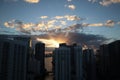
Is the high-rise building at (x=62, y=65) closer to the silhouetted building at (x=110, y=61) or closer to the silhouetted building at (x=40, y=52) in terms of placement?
the silhouetted building at (x=110, y=61)

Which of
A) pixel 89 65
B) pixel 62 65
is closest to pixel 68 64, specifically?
pixel 62 65

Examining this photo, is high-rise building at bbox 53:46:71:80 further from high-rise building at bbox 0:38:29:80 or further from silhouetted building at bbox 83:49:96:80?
high-rise building at bbox 0:38:29:80

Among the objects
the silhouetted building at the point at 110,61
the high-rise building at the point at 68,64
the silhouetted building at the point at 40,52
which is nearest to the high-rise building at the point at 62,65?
the high-rise building at the point at 68,64

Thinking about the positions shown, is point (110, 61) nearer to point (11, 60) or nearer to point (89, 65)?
point (89, 65)

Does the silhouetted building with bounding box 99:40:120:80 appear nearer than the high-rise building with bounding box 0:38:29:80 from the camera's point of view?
No

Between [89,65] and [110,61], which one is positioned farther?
[110,61]

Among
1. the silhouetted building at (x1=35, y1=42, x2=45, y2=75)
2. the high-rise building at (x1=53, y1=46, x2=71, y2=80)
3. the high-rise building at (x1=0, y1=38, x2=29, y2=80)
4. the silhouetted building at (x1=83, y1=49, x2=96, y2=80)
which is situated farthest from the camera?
the silhouetted building at (x1=35, y1=42, x2=45, y2=75)

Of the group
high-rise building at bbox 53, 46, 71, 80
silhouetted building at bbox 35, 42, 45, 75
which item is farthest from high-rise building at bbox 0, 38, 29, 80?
silhouetted building at bbox 35, 42, 45, 75

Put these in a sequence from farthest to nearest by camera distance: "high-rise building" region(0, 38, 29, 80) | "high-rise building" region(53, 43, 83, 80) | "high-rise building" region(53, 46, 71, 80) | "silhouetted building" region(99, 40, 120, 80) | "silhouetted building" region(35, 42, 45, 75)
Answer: "silhouetted building" region(35, 42, 45, 75) < "silhouetted building" region(99, 40, 120, 80) < "high-rise building" region(53, 43, 83, 80) < "high-rise building" region(53, 46, 71, 80) < "high-rise building" region(0, 38, 29, 80)
